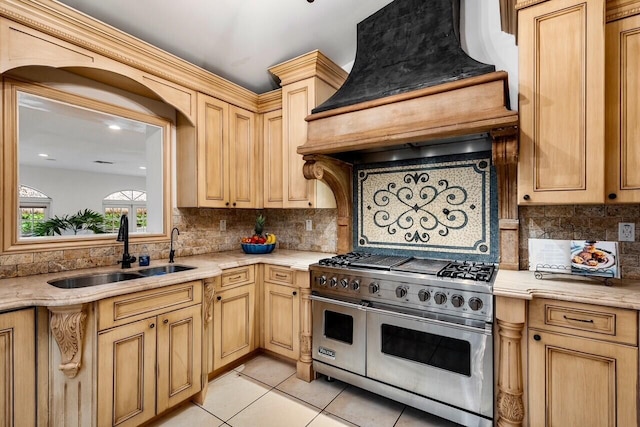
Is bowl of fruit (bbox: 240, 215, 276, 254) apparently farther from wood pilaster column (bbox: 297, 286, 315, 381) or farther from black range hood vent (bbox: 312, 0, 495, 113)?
black range hood vent (bbox: 312, 0, 495, 113)

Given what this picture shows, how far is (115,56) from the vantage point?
208 centimetres

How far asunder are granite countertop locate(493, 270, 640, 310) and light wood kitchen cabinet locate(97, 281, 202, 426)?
195cm

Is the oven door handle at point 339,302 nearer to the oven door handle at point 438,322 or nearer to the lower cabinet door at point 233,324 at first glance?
the oven door handle at point 438,322

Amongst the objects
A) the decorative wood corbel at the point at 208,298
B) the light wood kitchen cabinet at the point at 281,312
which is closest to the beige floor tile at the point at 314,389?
the light wood kitchen cabinet at the point at 281,312

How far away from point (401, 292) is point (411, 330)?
25 centimetres

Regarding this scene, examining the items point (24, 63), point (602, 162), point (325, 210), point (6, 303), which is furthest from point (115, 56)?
point (602, 162)

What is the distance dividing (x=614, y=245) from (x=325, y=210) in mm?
2171

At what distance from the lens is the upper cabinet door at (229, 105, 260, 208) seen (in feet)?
9.77

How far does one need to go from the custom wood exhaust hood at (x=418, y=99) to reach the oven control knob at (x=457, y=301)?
59 cm

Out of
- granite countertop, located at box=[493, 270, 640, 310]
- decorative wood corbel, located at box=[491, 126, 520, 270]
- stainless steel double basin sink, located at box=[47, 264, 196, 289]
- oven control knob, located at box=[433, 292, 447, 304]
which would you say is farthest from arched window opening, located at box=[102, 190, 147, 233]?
decorative wood corbel, located at box=[491, 126, 520, 270]

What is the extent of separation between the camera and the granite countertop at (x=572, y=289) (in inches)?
58.9

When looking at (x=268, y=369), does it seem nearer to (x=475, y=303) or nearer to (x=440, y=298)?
(x=440, y=298)

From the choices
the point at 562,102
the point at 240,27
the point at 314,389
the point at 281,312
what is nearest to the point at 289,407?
the point at 314,389

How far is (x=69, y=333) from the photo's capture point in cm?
154
